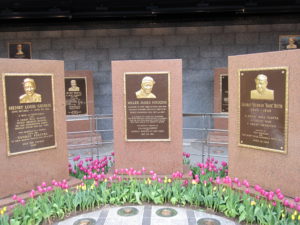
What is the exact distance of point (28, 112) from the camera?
3867 millimetres

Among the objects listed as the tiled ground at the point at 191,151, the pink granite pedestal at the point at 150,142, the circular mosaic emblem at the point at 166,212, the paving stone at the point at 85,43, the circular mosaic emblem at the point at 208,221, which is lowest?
the circular mosaic emblem at the point at 208,221

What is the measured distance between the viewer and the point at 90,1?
22.5ft

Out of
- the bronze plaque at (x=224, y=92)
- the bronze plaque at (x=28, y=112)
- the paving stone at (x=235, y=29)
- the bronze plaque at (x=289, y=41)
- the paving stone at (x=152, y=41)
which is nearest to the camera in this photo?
the bronze plaque at (x=28, y=112)

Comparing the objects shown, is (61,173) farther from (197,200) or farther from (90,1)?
(90,1)

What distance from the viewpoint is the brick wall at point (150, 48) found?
837 centimetres

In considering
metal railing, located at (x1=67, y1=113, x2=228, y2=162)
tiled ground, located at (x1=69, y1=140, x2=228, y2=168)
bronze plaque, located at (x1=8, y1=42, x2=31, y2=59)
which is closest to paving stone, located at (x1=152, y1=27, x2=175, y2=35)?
metal railing, located at (x1=67, y1=113, x2=228, y2=162)

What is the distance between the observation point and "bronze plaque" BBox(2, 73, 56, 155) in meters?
3.70

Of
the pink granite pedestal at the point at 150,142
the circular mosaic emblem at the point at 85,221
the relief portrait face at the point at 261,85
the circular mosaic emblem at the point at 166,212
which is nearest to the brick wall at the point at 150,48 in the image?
the pink granite pedestal at the point at 150,142

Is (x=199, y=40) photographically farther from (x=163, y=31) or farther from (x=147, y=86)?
(x=147, y=86)

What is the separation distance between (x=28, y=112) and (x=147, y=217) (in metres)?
2.00

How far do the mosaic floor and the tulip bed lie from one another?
0.11m

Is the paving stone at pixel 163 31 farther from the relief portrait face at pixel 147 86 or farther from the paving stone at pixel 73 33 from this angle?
the relief portrait face at pixel 147 86

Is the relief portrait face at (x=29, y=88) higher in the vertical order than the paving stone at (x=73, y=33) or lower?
lower

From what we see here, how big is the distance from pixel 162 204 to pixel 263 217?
1224 mm
